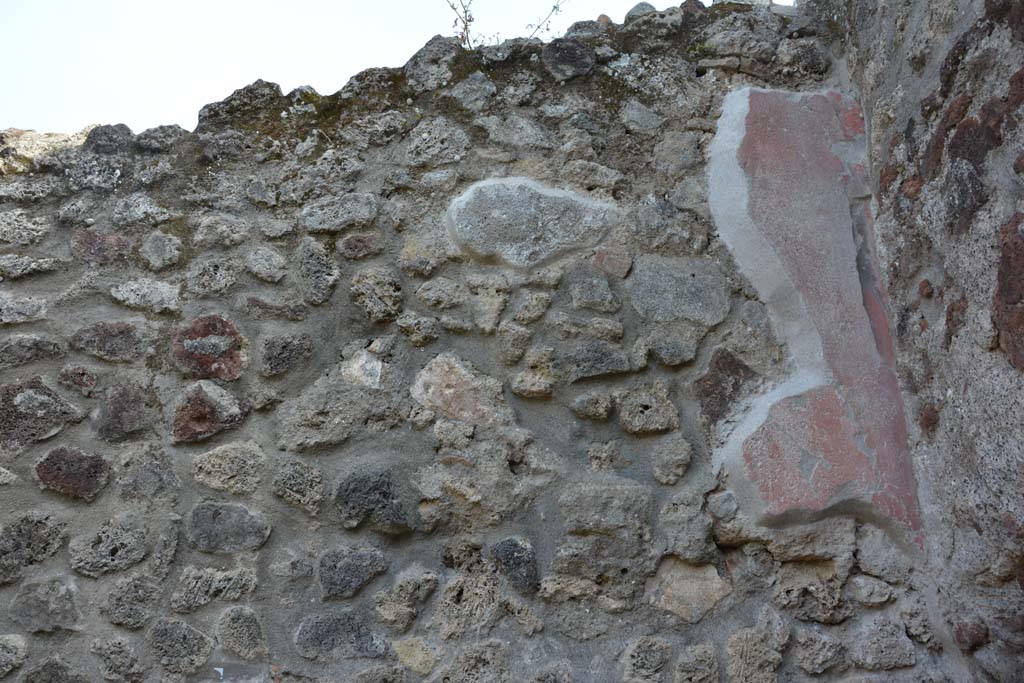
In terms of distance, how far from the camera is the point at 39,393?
188cm

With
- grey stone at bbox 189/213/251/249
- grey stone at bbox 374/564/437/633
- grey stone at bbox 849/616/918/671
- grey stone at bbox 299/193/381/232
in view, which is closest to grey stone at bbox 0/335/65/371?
grey stone at bbox 189/213/251/249

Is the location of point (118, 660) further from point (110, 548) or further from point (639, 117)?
point (639, 117)

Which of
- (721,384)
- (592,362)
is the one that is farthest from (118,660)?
(721,384)

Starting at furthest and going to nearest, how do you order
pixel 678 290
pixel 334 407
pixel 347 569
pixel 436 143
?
pixel 436 143
pixel 678 290
pixel 334 407
pixel 347 569

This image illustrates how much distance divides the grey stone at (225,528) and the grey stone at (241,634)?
0.42 ft

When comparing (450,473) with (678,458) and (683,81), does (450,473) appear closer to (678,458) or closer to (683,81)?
(678,458)

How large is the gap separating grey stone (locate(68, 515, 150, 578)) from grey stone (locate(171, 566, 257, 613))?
0.10 meters

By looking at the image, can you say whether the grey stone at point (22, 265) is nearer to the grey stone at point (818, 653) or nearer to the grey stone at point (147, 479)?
the grey stone at point (147, 479)

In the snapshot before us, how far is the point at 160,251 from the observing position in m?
2.01

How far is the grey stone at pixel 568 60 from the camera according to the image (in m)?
2.22

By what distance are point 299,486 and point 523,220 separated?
780 millimetres

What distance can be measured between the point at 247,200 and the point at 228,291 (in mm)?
238

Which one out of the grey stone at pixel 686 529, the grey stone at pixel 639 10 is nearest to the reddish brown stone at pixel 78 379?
the grey stone at pixel 686 529

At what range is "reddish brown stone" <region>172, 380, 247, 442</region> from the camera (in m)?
1.87
